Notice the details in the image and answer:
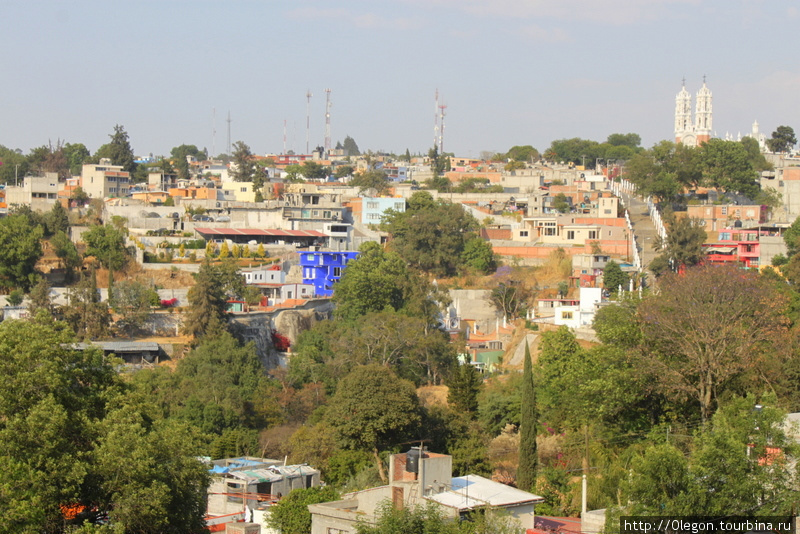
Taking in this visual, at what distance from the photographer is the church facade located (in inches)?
2648

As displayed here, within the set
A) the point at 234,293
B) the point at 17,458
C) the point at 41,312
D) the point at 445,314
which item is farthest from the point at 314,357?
the point at 17,458

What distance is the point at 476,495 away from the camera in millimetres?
14750

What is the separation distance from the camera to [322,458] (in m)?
21.2

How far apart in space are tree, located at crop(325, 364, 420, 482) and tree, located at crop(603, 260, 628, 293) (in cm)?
1510

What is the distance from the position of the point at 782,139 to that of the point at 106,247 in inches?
1545

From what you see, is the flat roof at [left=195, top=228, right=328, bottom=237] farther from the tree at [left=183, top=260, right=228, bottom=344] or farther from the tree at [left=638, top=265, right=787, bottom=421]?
the tree at [left=638, top=265, right=787, bottom=421]

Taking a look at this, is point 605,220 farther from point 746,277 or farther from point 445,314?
point 746,277

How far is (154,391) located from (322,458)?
23.1ft

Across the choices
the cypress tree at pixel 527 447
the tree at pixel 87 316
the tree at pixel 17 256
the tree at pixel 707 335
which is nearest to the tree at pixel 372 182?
the tree at pixel 17 256

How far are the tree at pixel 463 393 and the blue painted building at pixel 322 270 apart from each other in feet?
39.4

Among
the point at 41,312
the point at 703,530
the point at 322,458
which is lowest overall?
the point at 322,458

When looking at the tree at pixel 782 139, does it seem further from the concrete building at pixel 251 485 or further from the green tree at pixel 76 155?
the concrete building at pixel 251 485

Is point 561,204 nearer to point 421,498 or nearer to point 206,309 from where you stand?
point 206,309

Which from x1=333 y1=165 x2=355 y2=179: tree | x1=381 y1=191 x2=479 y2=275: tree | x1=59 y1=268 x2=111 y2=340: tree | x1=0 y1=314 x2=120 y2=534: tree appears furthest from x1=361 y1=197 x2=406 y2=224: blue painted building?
x1=0 y1=314 x2=120 y2=534: tree
